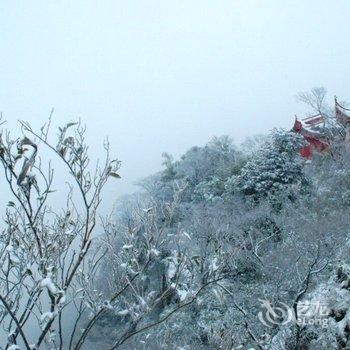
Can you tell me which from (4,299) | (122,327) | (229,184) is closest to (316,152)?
(229,184)

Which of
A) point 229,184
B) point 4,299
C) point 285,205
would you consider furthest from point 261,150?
point 4,299

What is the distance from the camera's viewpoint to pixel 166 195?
21578mm

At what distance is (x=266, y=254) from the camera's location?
1307 centimetres

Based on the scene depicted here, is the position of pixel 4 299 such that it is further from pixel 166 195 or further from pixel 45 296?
pixel 166 195

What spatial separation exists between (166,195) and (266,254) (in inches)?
375

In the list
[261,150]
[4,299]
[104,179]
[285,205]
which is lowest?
[285,205]

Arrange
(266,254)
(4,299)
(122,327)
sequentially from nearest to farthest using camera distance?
(4,299)
(266,254)
(122,327)

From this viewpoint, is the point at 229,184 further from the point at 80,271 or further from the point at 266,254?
the point at 80,271

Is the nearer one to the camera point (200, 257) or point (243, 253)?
point (200, 257)

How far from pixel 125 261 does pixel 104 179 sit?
98 cm

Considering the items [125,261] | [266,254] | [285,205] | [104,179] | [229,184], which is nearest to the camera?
[104,179]

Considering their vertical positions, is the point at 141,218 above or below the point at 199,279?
above

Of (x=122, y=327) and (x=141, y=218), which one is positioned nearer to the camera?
(x=141, y=218)

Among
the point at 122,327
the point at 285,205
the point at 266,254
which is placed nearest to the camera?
the point at 266,254
